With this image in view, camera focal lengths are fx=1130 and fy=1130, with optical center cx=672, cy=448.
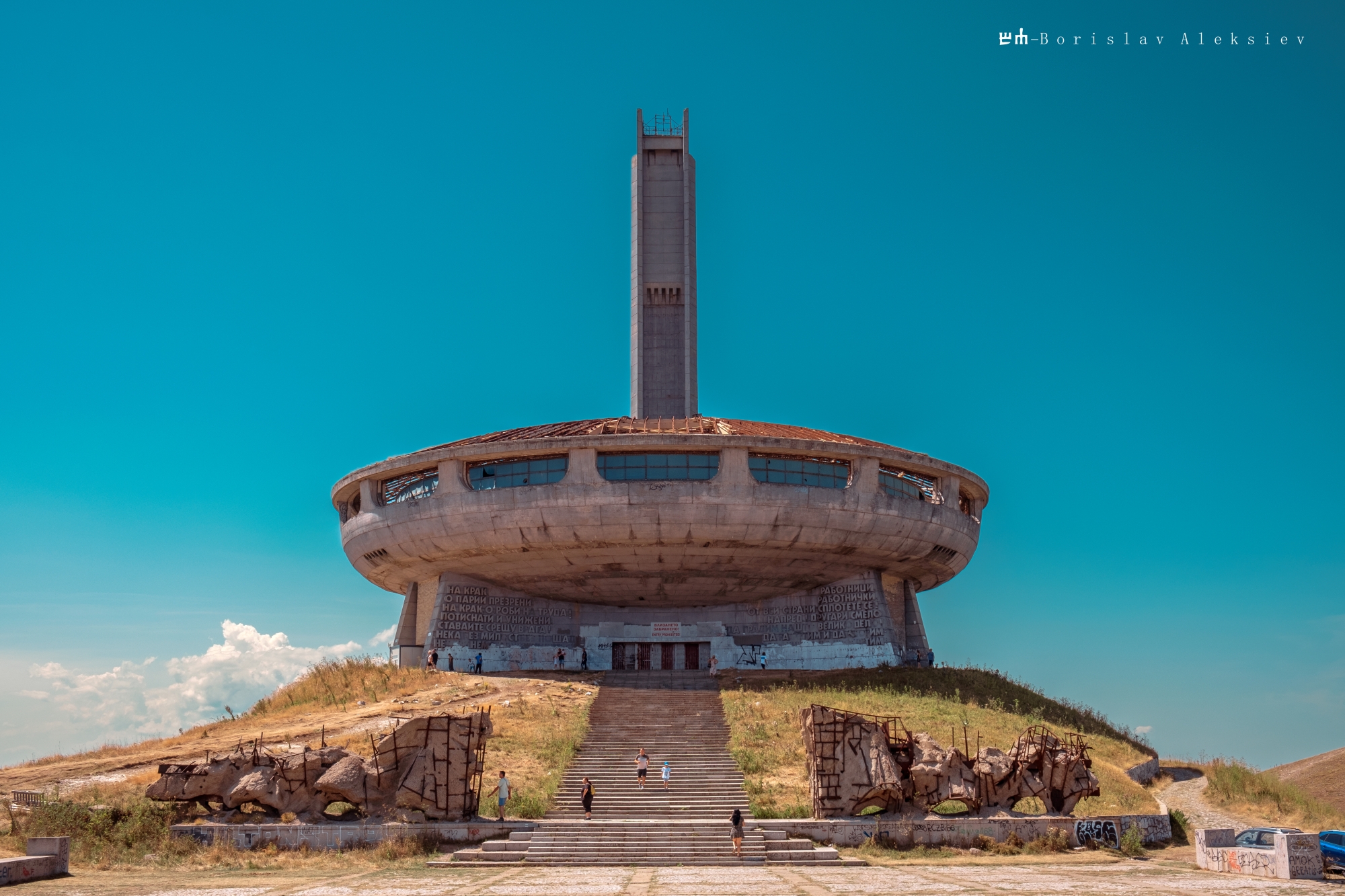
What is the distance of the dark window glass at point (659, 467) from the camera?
38750 millimetres

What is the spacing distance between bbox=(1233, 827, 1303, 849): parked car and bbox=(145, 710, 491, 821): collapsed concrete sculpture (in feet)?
48.2

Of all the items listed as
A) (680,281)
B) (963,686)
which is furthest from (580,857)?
(680,281)

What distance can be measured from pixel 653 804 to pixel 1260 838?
39.2 feet

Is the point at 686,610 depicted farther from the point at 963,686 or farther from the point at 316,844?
the point at 316,844

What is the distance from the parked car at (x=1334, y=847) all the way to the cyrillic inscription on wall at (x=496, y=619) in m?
28.2

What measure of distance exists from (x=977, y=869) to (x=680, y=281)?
138ft

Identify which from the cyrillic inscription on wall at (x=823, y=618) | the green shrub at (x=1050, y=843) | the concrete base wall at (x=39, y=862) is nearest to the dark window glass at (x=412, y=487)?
the cyrillic inscription on wall at (x=823, y=618)

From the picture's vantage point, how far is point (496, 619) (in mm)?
42875

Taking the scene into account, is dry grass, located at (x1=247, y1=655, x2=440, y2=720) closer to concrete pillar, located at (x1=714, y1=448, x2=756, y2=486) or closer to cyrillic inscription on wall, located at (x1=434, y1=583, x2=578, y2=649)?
cyrillic inscription on wall, located at (x1=434, y1=583, x2=578, y2=649)

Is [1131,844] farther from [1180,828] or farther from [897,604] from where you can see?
[897,604]

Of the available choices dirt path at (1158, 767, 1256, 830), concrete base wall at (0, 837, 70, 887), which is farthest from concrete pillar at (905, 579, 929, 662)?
concrete base wall at (0, 837, 70, 887)

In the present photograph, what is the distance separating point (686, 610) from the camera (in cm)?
4509

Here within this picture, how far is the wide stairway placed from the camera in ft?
71.4

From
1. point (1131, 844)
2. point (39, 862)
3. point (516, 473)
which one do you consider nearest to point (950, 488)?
point (516, 473)
